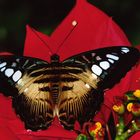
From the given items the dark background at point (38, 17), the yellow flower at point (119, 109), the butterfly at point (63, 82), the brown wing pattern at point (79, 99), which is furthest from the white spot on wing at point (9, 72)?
the dark background at point (38, 17)

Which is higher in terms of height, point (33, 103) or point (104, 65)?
point (104, 65)

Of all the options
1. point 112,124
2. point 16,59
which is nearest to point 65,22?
point 16,59

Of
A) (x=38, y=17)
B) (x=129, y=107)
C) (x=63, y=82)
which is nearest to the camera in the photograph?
(x=129, y=107)

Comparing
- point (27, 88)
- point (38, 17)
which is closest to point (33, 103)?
point (27, 88)

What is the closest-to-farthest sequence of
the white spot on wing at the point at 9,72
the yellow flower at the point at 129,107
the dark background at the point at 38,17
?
the yellow flower at the point at 129,107 → the white spot on wing at the point at 9,72 → the dark background at the point at 38,17

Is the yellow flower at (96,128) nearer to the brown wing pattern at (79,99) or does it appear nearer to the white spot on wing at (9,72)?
the brown wing pattern at (79,99)

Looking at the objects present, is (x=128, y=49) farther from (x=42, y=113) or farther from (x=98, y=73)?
(x=42, y=113)

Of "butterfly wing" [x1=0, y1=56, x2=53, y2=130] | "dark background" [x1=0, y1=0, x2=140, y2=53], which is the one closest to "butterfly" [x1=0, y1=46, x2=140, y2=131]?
"butterfly wing" [x1=0, y1=56, x2=53, y2=130]

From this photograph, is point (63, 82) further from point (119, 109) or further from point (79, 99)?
point (119, 109)
